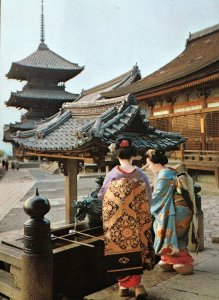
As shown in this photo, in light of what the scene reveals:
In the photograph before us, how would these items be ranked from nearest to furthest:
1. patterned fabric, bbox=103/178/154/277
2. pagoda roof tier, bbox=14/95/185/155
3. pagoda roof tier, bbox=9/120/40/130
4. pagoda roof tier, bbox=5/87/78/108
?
patterned fabric, bbox=103/178/154/277 → pagoda roof tier, bbox=14/95/185/155 → pagoda roof tier, bbox=9/120/40/130 → pagoda roof tier, bbox=5/87/78/108

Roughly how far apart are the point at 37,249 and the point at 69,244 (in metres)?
0.85

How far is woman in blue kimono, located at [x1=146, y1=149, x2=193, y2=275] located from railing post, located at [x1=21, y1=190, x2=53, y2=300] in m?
1.48

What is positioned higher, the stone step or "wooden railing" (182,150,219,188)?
"wooden railing" (182,150,219,188)

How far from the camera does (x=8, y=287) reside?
3.75 metres

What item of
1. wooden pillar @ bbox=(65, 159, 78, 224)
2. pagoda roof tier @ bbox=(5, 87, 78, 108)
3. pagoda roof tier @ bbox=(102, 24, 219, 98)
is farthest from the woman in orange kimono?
pagoda roof tier @ bbox=(5, 87, 78, 108)

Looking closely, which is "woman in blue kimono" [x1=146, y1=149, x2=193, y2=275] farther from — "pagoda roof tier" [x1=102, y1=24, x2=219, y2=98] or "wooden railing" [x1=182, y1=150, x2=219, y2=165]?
"wooden railing" [x1=182, y1=150, x2=219, y2=165]

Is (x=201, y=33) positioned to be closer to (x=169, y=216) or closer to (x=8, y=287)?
(x=169, y=216)

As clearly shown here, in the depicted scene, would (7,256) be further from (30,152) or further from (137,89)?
(137,89)

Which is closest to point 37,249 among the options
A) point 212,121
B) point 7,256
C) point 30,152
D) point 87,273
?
point 7,256

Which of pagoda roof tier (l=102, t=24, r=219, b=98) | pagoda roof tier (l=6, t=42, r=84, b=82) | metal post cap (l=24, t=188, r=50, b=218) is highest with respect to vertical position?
pagoda roof tier (l=6, t=42, r=84, b=82)

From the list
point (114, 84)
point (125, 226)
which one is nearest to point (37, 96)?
point (114, 84)

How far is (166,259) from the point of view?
4129mm

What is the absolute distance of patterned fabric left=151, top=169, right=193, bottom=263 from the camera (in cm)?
393

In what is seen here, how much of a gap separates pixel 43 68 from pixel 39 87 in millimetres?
2242
